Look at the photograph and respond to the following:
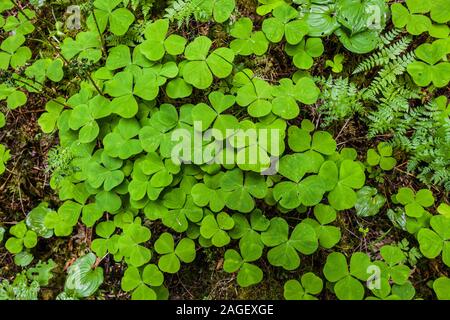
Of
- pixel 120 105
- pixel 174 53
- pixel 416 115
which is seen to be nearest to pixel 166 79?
pixel 174 53

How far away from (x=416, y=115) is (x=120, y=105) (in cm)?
202

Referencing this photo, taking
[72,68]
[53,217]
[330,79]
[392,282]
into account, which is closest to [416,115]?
[330,79]

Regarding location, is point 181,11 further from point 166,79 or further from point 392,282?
point 392,282

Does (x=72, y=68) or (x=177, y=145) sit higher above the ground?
(x=72, y=68)

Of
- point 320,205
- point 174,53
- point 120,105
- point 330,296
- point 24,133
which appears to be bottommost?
point 330,296

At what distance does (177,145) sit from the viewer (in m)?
2.39

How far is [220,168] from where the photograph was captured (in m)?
2.40

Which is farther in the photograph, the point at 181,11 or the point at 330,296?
the point at 181,11

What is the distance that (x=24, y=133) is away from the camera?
289cm

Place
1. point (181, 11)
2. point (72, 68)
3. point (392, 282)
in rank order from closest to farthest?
point (392, 282)
point (72, 68)
point (181, 11)

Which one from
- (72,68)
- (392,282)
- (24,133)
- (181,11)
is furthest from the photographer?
(24,133)

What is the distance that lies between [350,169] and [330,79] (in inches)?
25.5

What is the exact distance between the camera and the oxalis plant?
231cm

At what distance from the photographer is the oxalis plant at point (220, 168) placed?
90.8 inches
